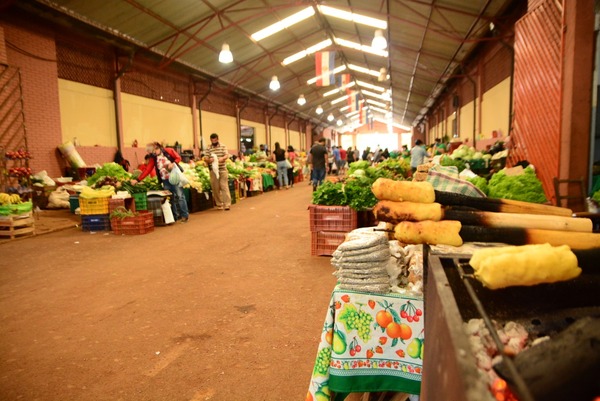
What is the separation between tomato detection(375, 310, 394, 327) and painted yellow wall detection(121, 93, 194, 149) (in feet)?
43.2

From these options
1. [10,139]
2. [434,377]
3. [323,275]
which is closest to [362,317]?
[434,377]

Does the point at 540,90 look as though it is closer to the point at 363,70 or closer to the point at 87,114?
the point at 87,114

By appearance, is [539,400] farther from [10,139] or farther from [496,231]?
[10,139]

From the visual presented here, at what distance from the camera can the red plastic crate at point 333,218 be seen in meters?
5.40

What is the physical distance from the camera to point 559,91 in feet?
16.0

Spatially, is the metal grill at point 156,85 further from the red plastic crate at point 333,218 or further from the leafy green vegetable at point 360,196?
the leafy green vegetable at point 360,196

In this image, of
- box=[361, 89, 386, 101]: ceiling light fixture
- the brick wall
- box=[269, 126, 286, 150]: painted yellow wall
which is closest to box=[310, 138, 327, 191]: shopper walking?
the brick wall

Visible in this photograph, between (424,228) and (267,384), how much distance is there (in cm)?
165

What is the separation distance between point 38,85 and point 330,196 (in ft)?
30.3

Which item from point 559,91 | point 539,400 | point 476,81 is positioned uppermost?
point 476,81

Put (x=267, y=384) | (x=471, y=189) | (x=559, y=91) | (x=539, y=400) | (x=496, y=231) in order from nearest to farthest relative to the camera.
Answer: (x=539, y=400) < (x=496, y=231) < (x=471, y=189) < (x=267, y=384) < (x=559, y=91)

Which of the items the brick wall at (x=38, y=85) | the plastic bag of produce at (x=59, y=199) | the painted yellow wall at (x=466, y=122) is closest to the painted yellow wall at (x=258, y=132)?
the painted yellow wall at (x=466, y=122)

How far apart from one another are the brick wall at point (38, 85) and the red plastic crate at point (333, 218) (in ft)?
28.0

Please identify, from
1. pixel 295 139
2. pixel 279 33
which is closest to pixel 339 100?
pixel 295 139
